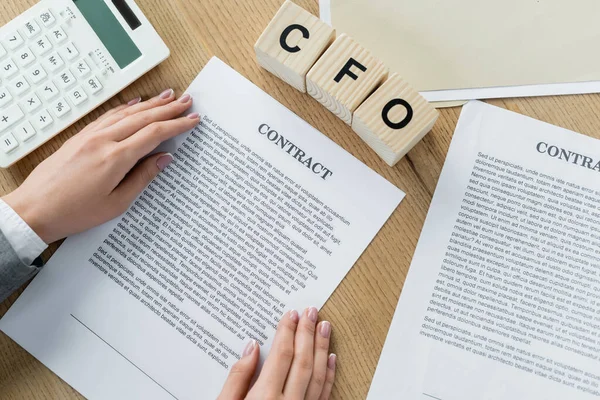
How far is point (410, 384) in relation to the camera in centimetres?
54

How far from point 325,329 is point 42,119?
371mm

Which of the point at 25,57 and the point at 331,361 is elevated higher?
the point at 25,57

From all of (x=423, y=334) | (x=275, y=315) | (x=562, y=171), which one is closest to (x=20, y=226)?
(x=275, y=315)

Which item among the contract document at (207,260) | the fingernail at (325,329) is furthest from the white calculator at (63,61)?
the fingernail at (325,329)

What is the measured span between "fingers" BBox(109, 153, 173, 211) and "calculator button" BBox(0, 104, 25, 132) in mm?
125

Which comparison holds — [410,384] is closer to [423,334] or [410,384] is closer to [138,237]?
[423,334]

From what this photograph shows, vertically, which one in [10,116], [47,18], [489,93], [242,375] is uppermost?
[489,93]

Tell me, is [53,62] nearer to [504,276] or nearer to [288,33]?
[288,33]

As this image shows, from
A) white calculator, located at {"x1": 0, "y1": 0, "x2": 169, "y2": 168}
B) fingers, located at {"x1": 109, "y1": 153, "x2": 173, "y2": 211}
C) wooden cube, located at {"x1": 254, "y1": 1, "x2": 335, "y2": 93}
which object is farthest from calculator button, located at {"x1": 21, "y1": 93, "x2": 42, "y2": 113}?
wooden cube, located at {"x1": 254, "y1": 1, "x2": 335, "y2": 93}

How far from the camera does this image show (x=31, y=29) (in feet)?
1.87

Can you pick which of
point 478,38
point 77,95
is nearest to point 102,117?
point 77,95

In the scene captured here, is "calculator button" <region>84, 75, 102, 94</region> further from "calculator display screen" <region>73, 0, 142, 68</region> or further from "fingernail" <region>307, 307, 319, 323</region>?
"fingernail" <region>307, 307, 319, 323</region>

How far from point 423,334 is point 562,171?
226 mm

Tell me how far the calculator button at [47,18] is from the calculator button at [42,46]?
1 cm
